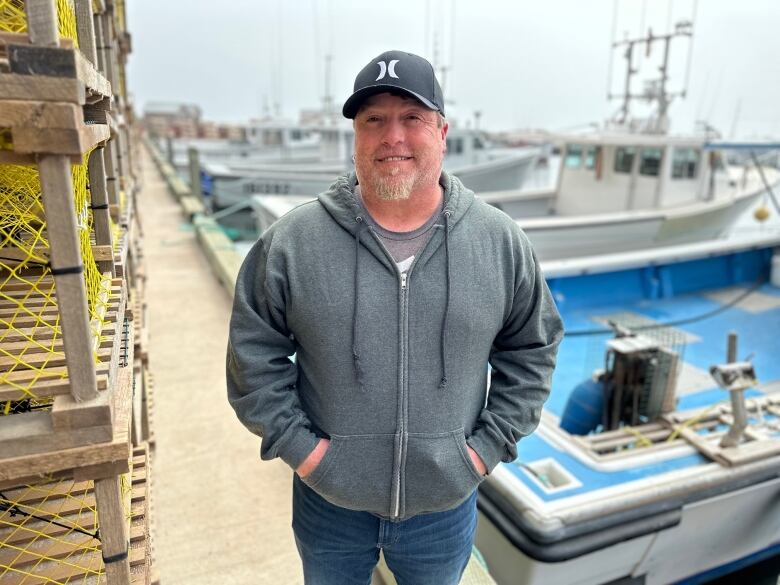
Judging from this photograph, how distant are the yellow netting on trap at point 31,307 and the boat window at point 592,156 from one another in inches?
430

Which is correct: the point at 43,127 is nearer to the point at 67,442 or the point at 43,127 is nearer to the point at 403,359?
the point at 67,442

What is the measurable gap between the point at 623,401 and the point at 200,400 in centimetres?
331

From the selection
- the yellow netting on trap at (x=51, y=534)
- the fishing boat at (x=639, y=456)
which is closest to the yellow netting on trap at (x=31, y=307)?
the yellow netting on trap at (x=51, y=534)

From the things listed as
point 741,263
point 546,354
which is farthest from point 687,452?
point 741,263

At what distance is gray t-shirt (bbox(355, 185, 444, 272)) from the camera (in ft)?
5.48

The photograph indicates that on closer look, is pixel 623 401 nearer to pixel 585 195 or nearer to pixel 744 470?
pixel 744 470

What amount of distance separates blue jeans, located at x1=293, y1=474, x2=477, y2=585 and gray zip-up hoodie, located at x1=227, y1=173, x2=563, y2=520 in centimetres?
11

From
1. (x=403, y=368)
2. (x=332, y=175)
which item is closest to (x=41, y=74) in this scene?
(x=403, y=368)

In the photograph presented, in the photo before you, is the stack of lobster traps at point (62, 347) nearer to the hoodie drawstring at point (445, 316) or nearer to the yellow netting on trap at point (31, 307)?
the yellow netting on trap at point (31, 307)

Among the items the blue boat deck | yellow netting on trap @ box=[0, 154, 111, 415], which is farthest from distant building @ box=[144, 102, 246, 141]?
yellow netting on trap @ box=[0, 154, 111, 415]

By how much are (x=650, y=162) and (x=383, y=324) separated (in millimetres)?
10499

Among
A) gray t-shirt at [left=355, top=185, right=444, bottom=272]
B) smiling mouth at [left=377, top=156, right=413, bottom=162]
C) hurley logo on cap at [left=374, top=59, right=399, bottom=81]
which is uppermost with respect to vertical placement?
hurley logo on cap at [left=374, top=59, right=399, bottom=81]

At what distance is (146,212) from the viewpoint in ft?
44.6

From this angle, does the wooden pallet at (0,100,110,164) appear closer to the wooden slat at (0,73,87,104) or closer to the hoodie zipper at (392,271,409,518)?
the wooden slat at (0,73,87,104)
